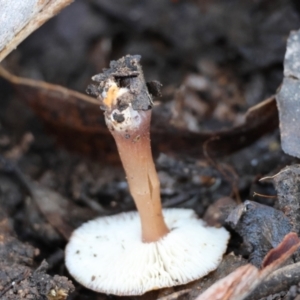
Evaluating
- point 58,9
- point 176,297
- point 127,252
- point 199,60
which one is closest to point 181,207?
point 127,252

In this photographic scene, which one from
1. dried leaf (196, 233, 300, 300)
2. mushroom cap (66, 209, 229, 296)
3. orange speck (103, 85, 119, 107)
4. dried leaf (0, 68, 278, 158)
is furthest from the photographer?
dried leaf (0, 68, 278, 158)

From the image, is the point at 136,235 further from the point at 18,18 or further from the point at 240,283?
the point at 18,18

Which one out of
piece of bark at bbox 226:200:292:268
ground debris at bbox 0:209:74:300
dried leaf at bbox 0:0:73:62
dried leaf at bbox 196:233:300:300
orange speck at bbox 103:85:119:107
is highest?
dried leaf at bbox 0:0:73:62

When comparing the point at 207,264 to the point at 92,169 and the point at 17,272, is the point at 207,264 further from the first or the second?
the point at 92,169

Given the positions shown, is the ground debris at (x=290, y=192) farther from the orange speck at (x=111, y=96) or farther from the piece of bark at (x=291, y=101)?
the orange speck at (x=111, y=96)

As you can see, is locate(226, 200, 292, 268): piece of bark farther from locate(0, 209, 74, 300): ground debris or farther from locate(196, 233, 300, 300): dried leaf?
locate(0, 209, 74, 300): ground debris

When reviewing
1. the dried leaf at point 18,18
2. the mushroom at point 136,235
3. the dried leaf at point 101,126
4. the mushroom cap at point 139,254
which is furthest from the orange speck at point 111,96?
the dried leaf at point 101,126

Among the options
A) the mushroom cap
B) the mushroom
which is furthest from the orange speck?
the mushroom cap

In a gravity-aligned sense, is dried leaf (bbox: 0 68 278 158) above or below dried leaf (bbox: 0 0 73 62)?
below
